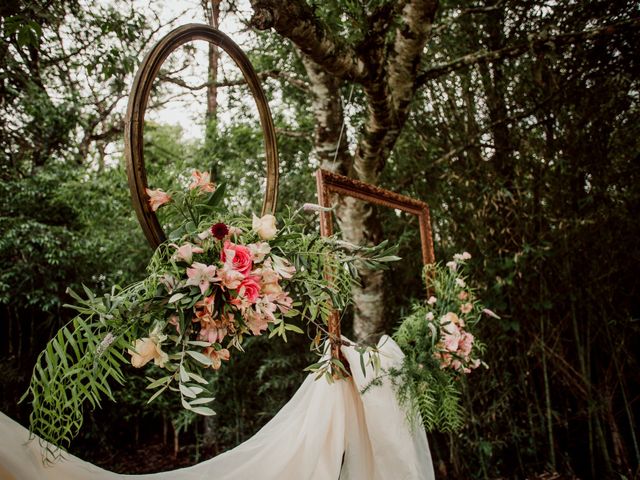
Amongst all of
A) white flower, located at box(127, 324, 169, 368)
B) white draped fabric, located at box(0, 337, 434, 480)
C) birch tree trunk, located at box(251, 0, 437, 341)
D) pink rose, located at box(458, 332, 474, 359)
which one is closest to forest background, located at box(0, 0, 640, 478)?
birch tree trunk, located at box(251, 0, 437, 341)

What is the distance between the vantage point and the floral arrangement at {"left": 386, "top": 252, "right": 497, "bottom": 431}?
62.1 inches

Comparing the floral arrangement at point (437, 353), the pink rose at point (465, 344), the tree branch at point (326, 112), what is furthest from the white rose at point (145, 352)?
the tree branch at point (326, 112)

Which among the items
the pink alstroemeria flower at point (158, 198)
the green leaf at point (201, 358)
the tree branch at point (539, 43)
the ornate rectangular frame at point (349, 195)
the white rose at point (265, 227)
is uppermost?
the tree branch at point (539, 43)

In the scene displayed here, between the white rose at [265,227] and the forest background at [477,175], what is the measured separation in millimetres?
1000

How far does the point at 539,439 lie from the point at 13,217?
12.1 ft

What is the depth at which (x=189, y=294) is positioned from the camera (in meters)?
0.88

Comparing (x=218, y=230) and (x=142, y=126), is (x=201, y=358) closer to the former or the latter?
(x=218, y=230)

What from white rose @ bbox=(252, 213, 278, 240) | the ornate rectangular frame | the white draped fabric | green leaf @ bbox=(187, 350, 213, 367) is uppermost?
the ornate rectangular frame

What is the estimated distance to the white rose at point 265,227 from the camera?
0.99 meters

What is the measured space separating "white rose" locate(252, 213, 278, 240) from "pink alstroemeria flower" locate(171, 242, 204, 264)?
0.15 m

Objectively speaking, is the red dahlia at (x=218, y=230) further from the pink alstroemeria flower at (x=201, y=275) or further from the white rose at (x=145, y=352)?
the white rose at (x=145, y=352)

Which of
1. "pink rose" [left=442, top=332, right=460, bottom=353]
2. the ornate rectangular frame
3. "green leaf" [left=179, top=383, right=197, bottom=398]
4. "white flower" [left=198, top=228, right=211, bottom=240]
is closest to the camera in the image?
"green leaf" [left=179, top=383, right=197, bottom=398]

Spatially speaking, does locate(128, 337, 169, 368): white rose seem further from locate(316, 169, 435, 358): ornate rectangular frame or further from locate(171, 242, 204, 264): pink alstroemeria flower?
locate(316, 169, 435, 358): ornate rectangular frame

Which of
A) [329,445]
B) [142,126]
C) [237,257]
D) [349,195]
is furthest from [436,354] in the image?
[142,126]
